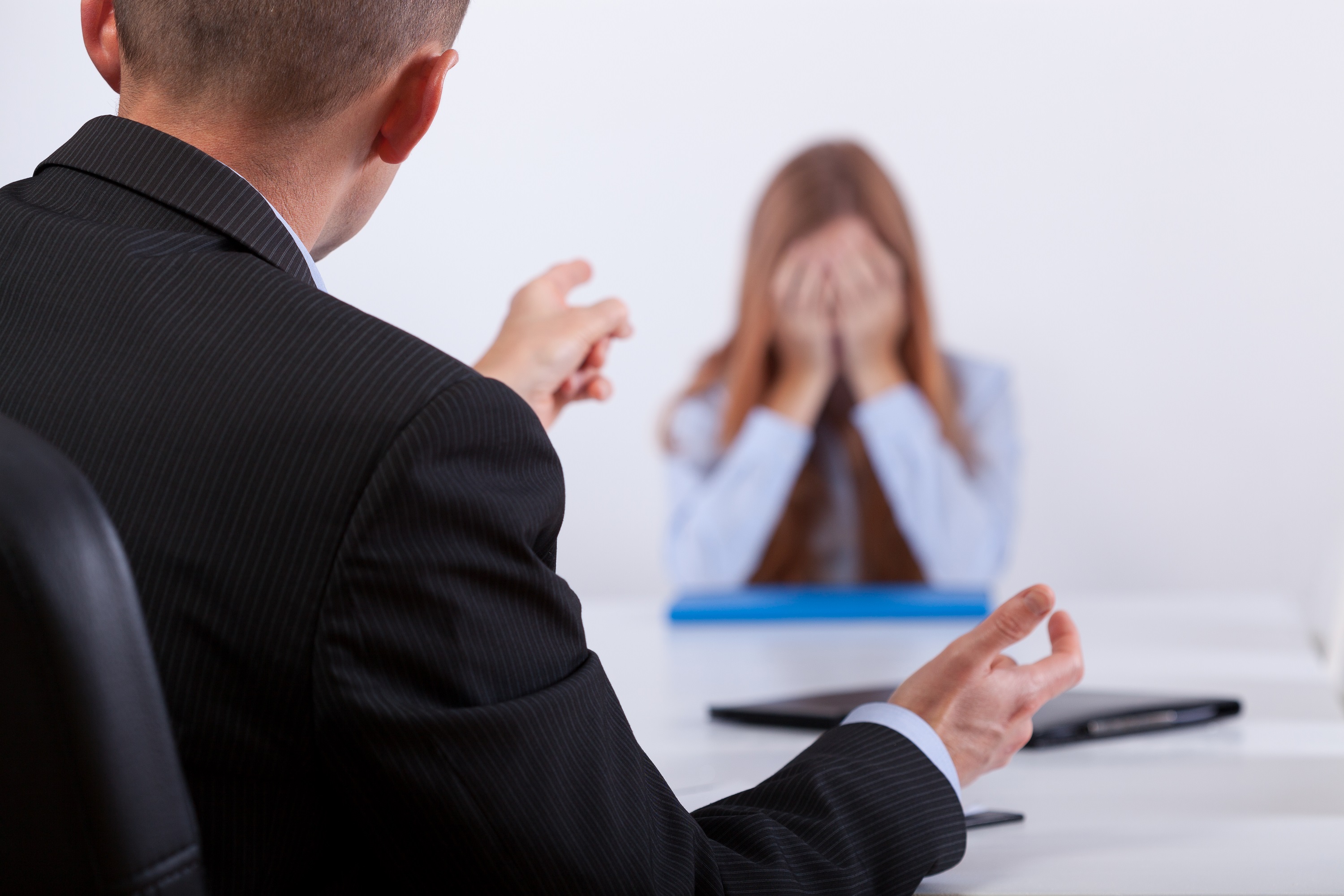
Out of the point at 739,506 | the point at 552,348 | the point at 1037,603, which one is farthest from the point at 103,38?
the point at 739,506

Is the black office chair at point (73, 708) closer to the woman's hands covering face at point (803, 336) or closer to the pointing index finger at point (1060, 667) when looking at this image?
the pointing index finger at point (1060, 667)

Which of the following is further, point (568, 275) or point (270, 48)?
point (568, 275)

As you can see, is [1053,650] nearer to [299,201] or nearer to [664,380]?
[299,201]

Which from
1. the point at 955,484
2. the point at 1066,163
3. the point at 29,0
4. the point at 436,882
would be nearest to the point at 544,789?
the point at 436,882

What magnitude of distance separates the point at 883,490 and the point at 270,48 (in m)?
2.74

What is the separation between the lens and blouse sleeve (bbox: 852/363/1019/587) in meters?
3.19

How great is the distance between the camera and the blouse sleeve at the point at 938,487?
3.19 m

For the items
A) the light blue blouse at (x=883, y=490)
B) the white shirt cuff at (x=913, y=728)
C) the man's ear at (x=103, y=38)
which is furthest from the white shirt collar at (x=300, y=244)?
the light blue blouse at (x=883, y=490)

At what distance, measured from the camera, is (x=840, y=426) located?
3330mm

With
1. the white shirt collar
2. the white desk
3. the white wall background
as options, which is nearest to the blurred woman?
the white wall background

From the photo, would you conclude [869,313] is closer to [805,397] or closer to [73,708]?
[805,397]

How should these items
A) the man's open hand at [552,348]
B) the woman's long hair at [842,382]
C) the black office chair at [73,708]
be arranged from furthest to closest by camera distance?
the woman's long hair at [842,382] < the man's open hand at [552,348] < the black office chair at [73,708]

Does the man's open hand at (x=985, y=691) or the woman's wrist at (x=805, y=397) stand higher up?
the woman's wrist at (x=805, y=397)

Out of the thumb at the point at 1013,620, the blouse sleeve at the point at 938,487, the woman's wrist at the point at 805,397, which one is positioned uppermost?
the woman's wrist at the point at 805,397
